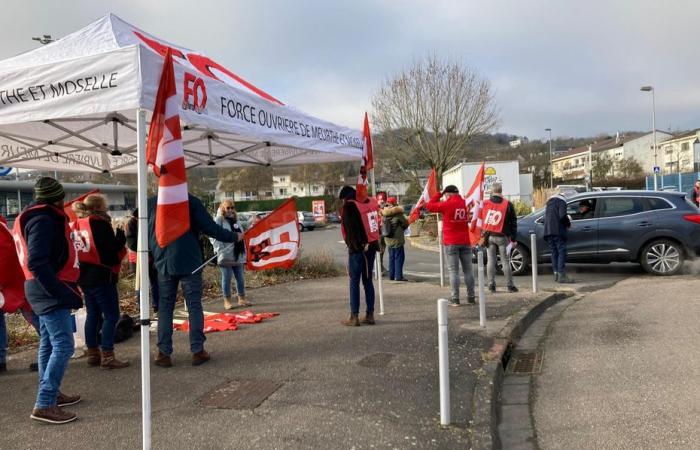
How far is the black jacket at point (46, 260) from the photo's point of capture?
383 cm

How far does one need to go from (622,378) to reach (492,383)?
1.36m

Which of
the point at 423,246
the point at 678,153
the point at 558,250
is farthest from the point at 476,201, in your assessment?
the point at 678,153

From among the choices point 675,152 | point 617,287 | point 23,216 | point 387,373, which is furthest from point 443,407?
point 675,152

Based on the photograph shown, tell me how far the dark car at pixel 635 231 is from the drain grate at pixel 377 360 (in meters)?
6.95

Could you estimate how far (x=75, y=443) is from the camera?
3.53 meters

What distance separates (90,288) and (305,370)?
86.5 inches

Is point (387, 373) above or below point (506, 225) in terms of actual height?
below

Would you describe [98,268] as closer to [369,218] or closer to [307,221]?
[369,218]

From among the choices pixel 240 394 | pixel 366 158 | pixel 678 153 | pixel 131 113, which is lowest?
pixel 240 394

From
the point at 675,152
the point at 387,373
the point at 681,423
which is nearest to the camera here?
the point at 681,423

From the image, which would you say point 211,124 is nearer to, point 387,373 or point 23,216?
point 23,216

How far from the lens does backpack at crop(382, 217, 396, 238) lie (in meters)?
10.3

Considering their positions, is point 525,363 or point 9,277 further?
point 525,363

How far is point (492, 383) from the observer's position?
456 cm
